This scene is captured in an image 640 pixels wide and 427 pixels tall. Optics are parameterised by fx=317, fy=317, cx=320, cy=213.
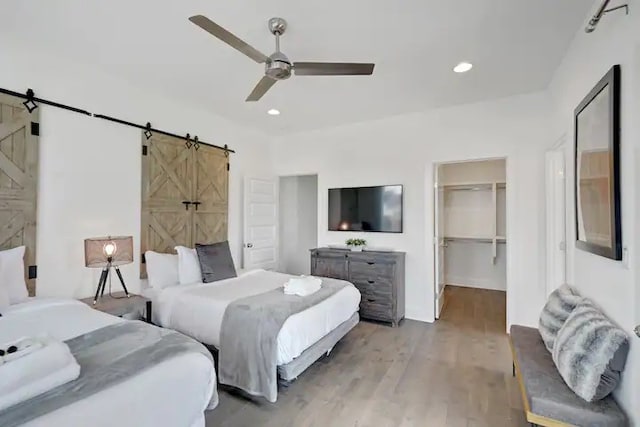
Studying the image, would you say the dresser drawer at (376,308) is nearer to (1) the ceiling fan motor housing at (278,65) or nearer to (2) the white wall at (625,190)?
(2) the white wall at (625,190)

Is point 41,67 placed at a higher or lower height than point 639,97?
higher

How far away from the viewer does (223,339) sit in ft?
8.57

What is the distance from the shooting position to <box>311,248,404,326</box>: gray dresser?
4.16 metres

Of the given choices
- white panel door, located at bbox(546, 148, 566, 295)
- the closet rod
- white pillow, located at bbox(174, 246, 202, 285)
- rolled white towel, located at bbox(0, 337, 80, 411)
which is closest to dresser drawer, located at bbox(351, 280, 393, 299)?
white panel door, located at bbox(546, 148, 566, 295)

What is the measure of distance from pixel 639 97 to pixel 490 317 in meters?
3.72

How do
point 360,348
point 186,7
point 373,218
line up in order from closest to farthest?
point 186,7 → point 360,348 → point 373,218

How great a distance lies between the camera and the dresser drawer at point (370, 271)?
4.19m

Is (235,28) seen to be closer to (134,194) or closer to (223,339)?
(134,194)

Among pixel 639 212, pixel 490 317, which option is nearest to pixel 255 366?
pixel 639 212

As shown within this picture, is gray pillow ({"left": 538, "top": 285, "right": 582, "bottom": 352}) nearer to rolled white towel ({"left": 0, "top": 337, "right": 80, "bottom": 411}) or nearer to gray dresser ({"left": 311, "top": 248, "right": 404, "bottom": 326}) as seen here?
gray dresser ({"left": 311, "top": 248, "right": 404, "bottom": 326})

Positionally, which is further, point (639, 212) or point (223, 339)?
point (223, 339)

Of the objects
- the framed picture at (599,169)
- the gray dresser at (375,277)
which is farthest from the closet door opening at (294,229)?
the framed picture at (599,169)

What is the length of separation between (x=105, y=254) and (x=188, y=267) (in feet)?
2.77

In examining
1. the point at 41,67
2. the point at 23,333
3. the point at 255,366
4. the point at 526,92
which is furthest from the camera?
the point at 526,92
